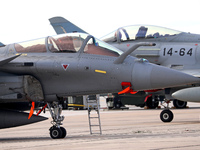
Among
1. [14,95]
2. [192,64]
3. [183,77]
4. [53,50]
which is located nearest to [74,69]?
[53,50]

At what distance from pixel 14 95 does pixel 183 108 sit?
70.8 feet

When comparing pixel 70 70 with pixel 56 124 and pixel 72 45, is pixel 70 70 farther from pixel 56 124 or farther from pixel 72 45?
pixel 56 124

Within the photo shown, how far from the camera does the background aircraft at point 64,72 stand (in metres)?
10.8

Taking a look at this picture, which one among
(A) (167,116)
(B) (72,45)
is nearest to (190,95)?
(A) (167,116)

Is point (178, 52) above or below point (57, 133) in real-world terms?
above

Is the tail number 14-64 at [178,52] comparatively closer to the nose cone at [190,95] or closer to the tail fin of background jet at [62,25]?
the nose cone at [190,95]

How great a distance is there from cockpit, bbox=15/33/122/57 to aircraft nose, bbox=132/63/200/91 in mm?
981

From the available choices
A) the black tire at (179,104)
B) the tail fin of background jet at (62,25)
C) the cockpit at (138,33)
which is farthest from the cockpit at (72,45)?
the black tire at (179,104)

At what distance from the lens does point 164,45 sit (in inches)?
679

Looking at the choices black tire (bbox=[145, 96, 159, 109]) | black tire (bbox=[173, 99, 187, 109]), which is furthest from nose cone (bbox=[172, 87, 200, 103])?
black tire (bbox=[145, 96, 159, 109])

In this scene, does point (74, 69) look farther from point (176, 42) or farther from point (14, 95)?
point (176, 42)

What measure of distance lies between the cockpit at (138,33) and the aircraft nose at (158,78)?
689cm

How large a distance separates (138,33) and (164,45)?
110 centimetres

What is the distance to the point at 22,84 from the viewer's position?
36.3ft
